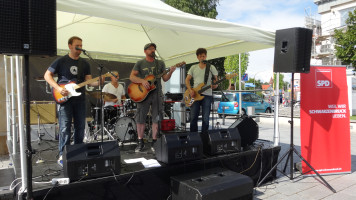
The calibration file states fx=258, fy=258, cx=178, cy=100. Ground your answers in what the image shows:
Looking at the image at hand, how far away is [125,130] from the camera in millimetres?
4992

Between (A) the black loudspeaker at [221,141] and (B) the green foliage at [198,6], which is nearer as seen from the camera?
(A) the black loudspeaker at [221,141]

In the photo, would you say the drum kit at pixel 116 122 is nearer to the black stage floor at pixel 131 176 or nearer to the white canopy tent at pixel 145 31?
the black stage floor at pixel 131 176

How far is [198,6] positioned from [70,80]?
63.7 ft

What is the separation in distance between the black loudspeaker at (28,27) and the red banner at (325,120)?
3.69 m

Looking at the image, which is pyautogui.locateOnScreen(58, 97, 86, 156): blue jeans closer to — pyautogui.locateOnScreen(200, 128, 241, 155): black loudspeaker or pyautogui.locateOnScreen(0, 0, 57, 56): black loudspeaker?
pyautogui.locateOnScreen(0, 0, 57, 56): black loudspeaker

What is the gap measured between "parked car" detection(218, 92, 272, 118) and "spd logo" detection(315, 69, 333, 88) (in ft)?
27.6

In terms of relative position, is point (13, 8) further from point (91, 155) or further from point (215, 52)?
point (215, 52)

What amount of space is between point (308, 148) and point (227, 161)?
1521 millimetres

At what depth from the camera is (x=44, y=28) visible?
2.15 m

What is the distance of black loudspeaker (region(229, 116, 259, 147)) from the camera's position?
13.5 feet

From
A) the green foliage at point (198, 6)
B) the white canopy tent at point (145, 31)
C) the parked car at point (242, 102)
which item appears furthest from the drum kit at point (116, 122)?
the green foliage at point (198, 6)

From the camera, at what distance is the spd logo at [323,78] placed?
4.20 metres

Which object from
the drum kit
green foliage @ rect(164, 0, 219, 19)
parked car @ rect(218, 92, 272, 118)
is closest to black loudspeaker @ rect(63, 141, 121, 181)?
the drum kit

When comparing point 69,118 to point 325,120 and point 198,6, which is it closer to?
point 325,120
